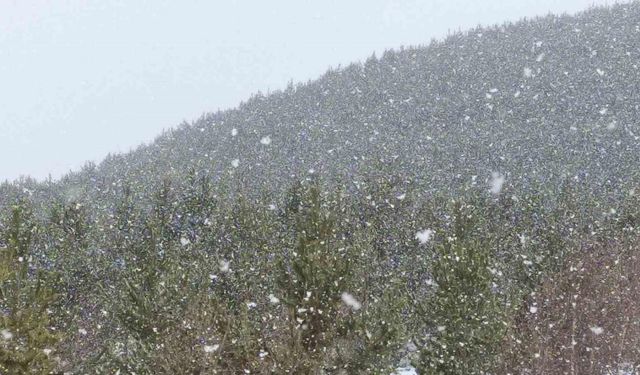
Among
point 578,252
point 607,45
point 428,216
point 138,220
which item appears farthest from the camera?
point 607,45

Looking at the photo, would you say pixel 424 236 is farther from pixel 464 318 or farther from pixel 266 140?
pixel 266 140

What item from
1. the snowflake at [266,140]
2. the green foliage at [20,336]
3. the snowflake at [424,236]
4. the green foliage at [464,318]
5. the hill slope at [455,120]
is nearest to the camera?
the green foliage at [20,336]

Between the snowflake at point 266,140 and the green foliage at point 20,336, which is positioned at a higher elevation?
the snowflake at point 266,140

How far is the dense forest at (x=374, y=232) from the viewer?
19562 millimetres

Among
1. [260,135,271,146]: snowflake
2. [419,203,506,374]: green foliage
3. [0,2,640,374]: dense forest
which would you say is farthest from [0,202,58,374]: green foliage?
[260,135,271,146]: snowflake

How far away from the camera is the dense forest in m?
19.6

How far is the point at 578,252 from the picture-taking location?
30.5 meters

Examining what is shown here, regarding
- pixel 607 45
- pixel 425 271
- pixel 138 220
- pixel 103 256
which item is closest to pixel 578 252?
pixel 425 271

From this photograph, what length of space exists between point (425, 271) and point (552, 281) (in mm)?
7162

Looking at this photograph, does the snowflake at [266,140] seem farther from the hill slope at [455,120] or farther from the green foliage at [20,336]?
the green foliage at [20,336]

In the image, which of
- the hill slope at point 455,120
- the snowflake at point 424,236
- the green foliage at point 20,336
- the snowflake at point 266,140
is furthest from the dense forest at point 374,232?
the snowflake at point 266,140

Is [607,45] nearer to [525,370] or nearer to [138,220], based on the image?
[138,220]

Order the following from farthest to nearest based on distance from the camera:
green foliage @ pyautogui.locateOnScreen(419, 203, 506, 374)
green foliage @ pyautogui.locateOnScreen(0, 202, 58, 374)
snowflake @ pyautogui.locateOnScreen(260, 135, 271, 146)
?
snowflake @ pyautogui.locateOnScreen(260, 135, 271, 146)
green foliage @ pyautogui.locateOnScreen(419, 203, 506, 374)
green foliage @ pyautogui.locateOnScreen(0, 202, 58, 374)

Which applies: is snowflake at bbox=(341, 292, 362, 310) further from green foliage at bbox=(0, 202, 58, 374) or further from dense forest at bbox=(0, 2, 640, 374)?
green foliage at bbox=(0, 202, 58, 374)
